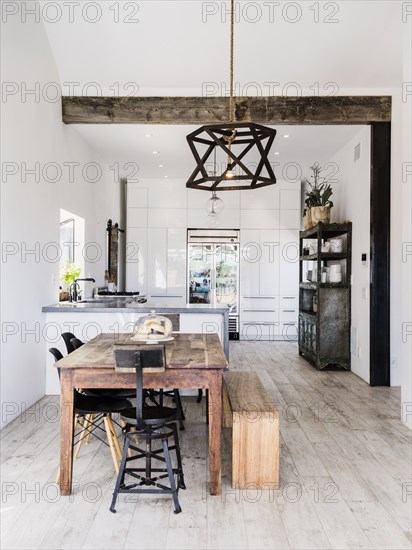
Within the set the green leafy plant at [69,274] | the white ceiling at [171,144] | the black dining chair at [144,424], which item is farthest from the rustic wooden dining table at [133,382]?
the white ceiling at [171,144]

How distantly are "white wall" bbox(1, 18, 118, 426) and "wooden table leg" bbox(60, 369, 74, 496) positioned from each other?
1338 mm

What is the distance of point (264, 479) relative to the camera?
8.49 feet

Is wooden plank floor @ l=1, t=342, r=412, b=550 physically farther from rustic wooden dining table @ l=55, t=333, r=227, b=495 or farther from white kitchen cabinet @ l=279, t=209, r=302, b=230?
white kitchen cabinet @ l=279, t=209, r=302, b=230

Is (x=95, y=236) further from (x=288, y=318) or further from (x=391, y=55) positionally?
(x=391, y=55)

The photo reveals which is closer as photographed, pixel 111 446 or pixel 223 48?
pixel 111 446

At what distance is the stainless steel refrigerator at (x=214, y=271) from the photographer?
26.8 ft

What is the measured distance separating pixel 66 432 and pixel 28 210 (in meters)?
2.27

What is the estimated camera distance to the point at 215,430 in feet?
8.24

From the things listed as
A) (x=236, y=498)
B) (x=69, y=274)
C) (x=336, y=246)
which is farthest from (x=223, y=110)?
(x=236, y=498)

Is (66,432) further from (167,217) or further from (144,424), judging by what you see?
(167,217)

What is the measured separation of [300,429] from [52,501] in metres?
1.92

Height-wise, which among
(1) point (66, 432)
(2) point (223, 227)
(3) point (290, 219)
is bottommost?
(1) point (66, 432)

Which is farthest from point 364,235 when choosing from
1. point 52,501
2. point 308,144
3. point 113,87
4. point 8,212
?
point 52,501

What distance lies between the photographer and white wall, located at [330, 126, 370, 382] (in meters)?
5.29
